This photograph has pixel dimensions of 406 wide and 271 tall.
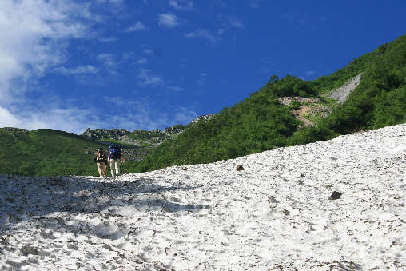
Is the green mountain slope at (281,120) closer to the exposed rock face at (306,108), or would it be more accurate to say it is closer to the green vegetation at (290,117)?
the green vegetation at (290,117)

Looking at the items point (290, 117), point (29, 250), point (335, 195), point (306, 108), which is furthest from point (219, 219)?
point (306, 108)

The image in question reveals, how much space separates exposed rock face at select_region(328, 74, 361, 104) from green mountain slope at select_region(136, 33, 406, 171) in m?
1.69

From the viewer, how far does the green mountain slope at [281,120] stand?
127 ft

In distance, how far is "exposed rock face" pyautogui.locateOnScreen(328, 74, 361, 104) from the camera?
61.9 meters

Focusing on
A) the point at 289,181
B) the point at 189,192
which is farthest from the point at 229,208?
the point at 289,181

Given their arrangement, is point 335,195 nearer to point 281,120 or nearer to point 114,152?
point 114,152

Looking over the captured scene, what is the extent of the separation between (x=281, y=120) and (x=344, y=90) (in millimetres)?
23050

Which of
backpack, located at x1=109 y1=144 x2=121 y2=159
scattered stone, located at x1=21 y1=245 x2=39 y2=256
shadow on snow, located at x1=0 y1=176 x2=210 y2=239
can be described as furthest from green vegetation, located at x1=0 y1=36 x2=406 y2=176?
scattered stone, located at x1=21 y1=245 x2=39 y2=256

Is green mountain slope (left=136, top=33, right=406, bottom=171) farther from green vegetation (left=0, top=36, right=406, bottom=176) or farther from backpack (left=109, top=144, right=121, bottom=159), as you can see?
backpack (left=109, top=144, right=121, bottom=159)

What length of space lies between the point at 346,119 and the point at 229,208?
26.4m

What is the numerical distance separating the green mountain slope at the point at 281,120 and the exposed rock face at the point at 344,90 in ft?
5.54

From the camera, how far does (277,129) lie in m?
43.7

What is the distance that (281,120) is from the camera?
1831 inches

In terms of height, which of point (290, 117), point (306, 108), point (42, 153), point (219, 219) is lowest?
point (219, 219)
